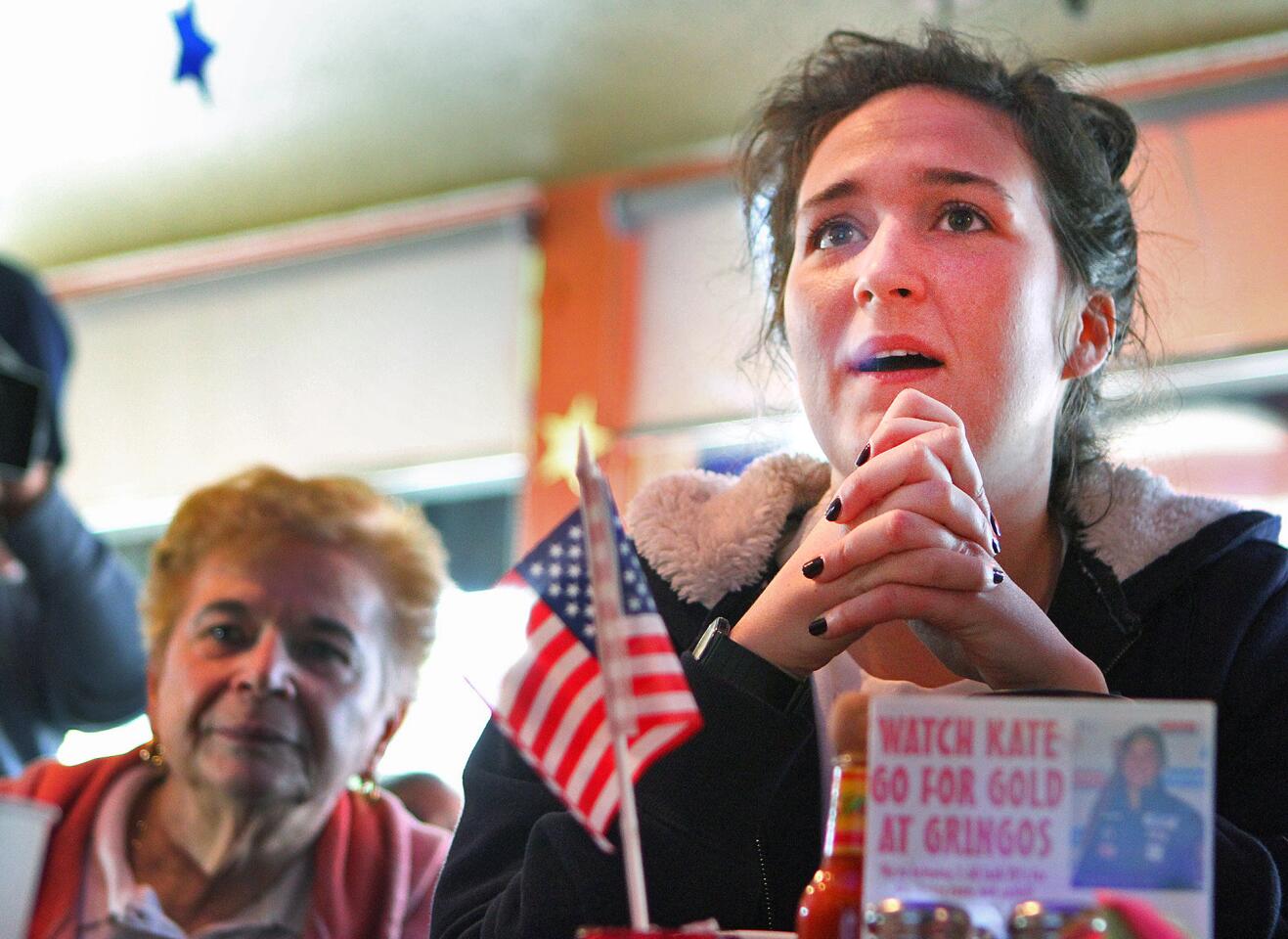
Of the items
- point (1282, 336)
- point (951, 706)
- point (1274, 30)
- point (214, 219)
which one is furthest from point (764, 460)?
point (214, 219)

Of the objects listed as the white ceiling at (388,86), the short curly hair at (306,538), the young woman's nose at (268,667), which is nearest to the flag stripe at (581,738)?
the young woman's nose at (268,667)

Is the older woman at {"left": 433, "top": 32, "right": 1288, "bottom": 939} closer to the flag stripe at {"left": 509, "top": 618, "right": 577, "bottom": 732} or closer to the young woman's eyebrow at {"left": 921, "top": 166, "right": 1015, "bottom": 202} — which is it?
the young woman's eyebrow at {"left": 921, "top": 166, "right": 1015, "bottom": 202}

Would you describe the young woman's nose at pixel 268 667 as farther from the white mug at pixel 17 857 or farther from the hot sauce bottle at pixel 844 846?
the hot sauce bottle at pixel 844 846

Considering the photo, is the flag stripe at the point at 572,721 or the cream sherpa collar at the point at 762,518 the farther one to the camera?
the cream sherpa collar at the point at 762,518

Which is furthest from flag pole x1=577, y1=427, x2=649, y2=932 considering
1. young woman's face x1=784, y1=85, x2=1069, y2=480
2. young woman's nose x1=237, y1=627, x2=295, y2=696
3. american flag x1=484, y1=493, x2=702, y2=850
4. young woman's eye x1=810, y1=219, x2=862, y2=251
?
young woman's nose x1=237, y1=627, x2=295, y2=696

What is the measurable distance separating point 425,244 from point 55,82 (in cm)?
101

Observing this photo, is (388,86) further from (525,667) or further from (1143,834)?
(1143,834)

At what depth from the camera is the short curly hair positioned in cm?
192

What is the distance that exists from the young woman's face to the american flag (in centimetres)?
36

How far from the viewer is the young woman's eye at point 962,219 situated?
47.1 inches

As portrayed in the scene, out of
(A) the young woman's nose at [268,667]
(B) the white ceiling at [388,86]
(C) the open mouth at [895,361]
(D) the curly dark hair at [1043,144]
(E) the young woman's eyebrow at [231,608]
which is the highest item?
(B) the white ceiling at [388,86]

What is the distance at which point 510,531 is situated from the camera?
3984mm

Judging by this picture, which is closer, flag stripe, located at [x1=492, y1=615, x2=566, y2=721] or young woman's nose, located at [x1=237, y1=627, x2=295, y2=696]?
flag stripe, located at [x1=492, y1=615, x2=566, y2=721]

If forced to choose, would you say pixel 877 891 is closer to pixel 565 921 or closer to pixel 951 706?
pixel 951 706
